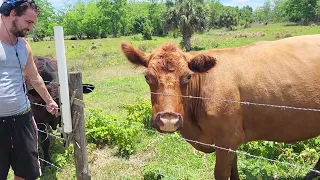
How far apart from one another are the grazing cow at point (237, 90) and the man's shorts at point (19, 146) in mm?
1285

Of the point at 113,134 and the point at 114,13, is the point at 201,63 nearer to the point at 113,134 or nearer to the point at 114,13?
the point at 113,134

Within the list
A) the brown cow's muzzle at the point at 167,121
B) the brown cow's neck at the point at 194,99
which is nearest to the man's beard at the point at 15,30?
the brown cow's muzzle at the point at 167,121

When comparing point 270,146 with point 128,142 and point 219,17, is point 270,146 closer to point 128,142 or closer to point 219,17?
point 128,142

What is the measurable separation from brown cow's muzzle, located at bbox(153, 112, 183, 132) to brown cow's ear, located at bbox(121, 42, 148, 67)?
0.86 meters

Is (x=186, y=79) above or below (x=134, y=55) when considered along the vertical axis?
below

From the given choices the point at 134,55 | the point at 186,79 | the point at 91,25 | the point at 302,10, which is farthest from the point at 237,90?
the point at 302,10

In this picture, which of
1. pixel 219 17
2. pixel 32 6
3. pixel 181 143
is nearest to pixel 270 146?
pixel 181 143

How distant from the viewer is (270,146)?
200 inches

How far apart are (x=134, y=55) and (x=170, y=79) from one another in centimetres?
69

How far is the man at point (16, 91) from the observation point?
289 centimetres

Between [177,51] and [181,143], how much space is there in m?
2.59

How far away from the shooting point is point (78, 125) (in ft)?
10.6

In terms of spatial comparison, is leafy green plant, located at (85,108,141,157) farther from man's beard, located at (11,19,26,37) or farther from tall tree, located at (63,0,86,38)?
tall tree, located at (63,0,86,38)

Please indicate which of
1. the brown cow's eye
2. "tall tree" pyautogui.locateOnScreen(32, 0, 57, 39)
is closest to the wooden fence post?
the brown cow's eye
